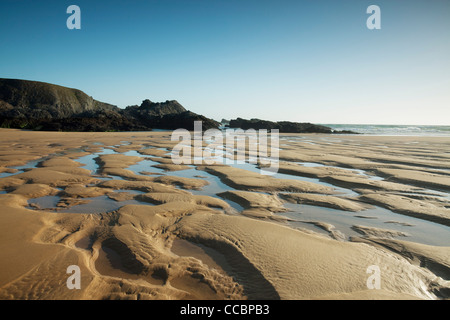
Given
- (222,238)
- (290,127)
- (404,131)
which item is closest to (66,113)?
(290,127)

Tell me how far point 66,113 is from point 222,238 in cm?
4321

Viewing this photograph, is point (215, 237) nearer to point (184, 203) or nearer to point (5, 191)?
point (184, 203)

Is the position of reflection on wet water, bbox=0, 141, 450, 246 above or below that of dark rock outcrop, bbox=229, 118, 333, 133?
below

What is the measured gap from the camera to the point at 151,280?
6.07ft

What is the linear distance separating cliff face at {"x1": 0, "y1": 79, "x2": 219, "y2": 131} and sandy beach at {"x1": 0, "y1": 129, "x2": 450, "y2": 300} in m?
23.3

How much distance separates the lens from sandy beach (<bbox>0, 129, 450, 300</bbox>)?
1777 millimetres

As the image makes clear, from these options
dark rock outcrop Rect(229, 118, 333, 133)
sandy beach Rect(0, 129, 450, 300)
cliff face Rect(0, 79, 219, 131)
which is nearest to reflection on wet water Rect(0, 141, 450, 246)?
sandy beach Rect(0, 129, 450, 300)

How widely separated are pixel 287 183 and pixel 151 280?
11.9 ft

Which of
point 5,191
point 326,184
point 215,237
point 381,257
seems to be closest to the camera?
point 381,257

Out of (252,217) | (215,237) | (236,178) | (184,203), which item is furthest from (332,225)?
(236,178)

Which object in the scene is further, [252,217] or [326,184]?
[326,184]

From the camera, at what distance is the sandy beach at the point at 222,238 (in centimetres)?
178

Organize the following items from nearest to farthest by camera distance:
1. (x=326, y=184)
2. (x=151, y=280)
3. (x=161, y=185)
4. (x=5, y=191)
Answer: (x=151, y=280)
(x=5, y=191)
(x=161, y=185)
(x=326, y=184)

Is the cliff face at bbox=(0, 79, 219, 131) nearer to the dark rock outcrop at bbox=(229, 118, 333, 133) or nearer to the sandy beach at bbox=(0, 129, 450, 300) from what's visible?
the dark rock outcrop at bbox=(229, 118, 333, 133)
